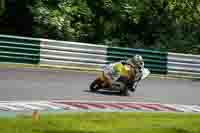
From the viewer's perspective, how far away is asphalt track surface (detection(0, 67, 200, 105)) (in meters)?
16.0

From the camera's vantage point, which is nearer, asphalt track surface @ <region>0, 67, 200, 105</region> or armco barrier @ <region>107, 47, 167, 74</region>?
asphalt track surface @ <region>0, 67, 200, 105</region>

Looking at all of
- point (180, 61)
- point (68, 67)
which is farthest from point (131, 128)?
point (180, 61)

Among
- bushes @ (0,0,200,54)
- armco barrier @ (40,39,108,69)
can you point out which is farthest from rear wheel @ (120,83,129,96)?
bushes @ (0,0,200,54)

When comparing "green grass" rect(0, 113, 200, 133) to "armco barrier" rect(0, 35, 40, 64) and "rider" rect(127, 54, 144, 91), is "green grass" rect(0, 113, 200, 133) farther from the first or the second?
"armco barrier" rect(0, 35, 40, 64)

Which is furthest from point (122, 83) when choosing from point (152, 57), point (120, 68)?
point (152, 57)

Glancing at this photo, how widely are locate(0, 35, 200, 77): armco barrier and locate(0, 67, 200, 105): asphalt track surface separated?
3.46 feet

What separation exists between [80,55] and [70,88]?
223 inches

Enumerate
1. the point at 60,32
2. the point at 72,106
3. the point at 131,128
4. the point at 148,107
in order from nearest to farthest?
the point at 131,128, the point at 72,106, the point at 148,107, the point at 60,32

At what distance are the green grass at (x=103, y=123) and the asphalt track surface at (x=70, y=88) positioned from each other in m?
2.92

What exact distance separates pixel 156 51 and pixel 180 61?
3.37ft

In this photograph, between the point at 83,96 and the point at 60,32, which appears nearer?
the point at 83,96

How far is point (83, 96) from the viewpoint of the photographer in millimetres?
16312

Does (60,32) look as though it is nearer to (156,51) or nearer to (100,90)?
(156,51)

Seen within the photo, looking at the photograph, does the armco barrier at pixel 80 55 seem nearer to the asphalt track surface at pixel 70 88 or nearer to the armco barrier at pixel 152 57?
the armco barrier at pixel 152 57
